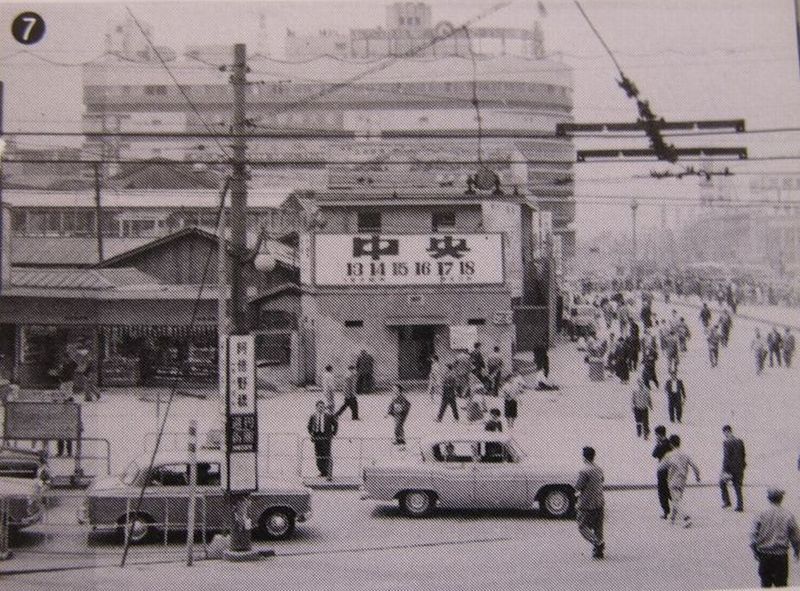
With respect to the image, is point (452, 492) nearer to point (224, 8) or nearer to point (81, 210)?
point (224, 8)

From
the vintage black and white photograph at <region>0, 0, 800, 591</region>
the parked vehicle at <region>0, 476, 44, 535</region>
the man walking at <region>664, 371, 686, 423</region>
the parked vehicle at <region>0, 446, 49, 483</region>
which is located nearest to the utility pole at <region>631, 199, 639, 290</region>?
the vintage black and white photograph at <region>0, 0, 800, 591</region>

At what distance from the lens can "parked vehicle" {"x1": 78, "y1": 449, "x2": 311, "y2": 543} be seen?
12.7 meters

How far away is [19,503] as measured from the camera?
12586 millimetres

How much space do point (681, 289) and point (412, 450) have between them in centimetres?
1700

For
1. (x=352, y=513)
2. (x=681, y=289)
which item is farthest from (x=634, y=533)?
(x=681, y=289)

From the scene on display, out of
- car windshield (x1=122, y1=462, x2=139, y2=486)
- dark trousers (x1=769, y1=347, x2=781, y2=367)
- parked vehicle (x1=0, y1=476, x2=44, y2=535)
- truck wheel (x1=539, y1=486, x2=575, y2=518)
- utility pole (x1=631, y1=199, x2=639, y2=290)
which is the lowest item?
truck wheel (x1=539, y1=486, x2=575, y2=518)

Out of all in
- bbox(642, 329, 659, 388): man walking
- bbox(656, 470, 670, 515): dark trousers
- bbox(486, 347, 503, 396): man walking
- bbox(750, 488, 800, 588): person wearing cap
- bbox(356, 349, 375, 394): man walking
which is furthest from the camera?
bbox(356, 349, 375, 394): man walking

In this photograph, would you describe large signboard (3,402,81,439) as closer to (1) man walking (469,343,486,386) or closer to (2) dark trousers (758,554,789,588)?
(2) dark trousers (758,554,789,588)

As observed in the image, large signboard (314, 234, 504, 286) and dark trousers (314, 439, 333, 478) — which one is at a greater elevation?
large signboard (314, 234, 504, 286)

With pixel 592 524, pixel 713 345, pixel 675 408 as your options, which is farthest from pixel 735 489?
pixel 713 345

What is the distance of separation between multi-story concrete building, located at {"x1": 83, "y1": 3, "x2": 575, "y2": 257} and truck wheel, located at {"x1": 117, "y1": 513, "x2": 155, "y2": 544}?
7.26 meters

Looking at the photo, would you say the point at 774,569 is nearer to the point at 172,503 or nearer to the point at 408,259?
the point at 172,503

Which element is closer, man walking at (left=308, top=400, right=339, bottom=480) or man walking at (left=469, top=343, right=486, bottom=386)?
man walking at (left=308, top=400, right=339, bottom=480)

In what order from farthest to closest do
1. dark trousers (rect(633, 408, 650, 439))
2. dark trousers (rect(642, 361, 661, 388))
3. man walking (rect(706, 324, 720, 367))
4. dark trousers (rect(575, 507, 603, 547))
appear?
man walking (rect(706, 324, 720, 367)) → dark trousers (rect(642, 361, 661, 388)) → dark trousers (rect(633, 408, 650, 439)) → dark trousers (rect(575, 507, 603, 547))
